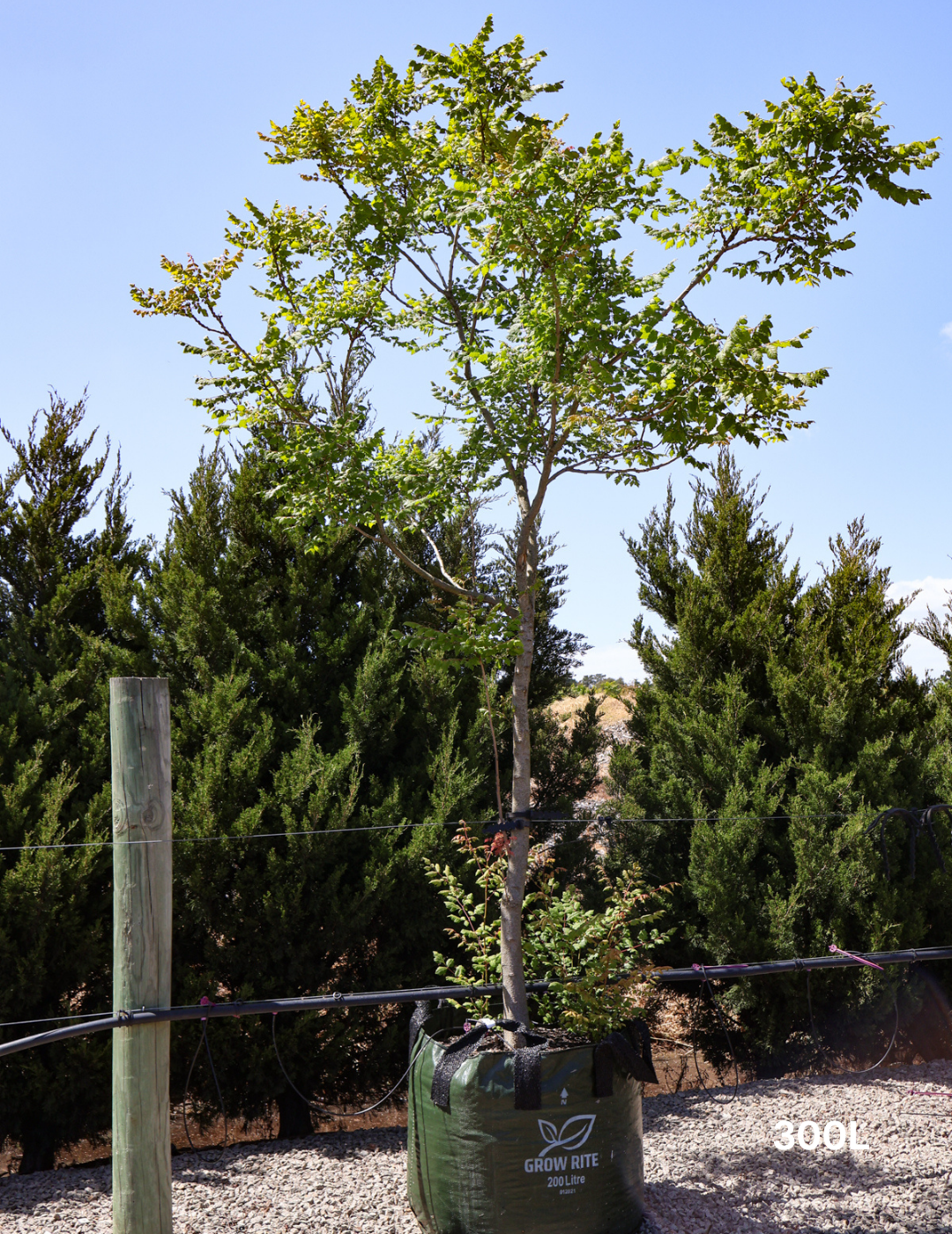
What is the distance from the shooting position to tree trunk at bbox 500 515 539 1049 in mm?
3488

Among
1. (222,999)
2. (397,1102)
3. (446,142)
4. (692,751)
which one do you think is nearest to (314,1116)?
(397,1102)

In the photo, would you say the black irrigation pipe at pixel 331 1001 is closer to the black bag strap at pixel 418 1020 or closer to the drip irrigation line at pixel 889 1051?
the black bag strap at pixel 418 1020

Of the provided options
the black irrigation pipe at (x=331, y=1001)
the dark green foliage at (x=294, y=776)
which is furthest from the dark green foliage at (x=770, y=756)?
the dark green foliage at (x=294, y=776)

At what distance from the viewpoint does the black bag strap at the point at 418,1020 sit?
3.62 meters

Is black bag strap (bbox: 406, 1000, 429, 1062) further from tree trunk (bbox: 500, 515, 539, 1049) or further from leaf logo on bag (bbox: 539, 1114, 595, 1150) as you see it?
leaf logo on bag (bbox: 539, 1114, 595, 1150)

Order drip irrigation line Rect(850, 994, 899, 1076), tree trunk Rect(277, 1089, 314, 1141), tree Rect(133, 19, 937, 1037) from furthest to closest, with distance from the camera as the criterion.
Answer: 1. drip irrigation line Rect(850, 994, 899, 1076)
2. tree trunk Rect(277, 1089, 314, 1141)
3. tree Rect(133, 19, 937, 1037)

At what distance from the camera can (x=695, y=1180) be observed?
383 cm

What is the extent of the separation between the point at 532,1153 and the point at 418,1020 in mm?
759

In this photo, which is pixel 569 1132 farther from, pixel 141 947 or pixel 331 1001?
pixel 141 947

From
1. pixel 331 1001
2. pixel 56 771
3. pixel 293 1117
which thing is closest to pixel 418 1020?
pixel 331 1001

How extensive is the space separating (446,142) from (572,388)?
Result: 119 cm

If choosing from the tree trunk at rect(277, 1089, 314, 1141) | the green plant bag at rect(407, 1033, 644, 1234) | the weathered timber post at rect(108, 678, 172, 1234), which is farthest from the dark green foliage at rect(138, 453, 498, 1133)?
the green plant bag at rect(407, 1033, 644, 1234)

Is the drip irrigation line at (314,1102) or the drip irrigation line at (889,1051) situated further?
the drip irrigation line at (889,1051)

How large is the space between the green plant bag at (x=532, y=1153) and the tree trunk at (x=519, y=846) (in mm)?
275
